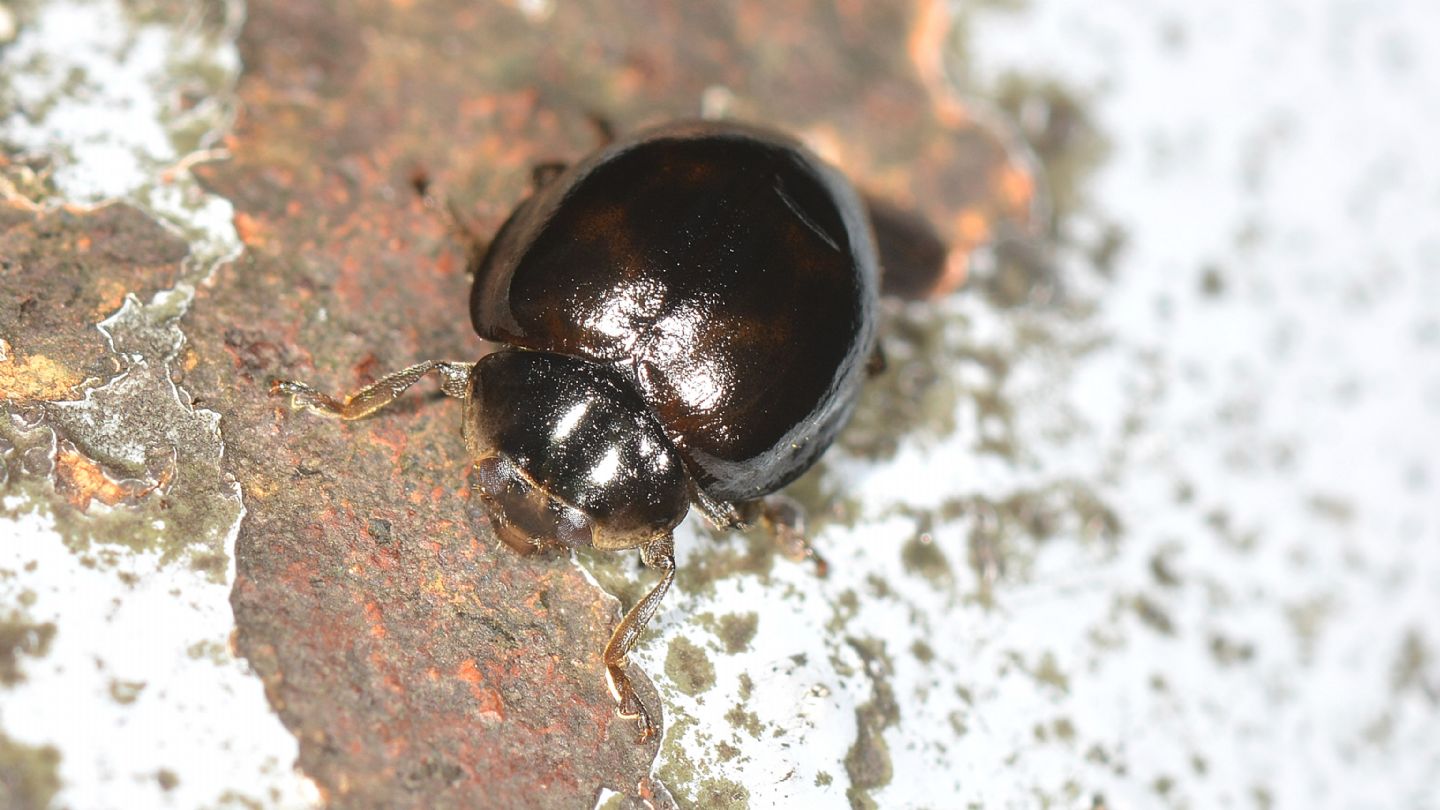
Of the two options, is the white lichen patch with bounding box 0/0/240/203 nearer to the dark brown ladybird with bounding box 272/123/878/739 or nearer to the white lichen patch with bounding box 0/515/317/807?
the dark brown ladybird with bounding box 272/123/878/739

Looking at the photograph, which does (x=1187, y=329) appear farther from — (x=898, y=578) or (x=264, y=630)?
(x=264, y=630)

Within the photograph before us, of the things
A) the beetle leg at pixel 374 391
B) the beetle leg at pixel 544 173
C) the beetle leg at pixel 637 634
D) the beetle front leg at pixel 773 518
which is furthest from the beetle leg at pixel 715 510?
the beetle leg at pixel 544 173

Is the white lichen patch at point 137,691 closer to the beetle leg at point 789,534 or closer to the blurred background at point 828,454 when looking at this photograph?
the blurred background at point 828,454

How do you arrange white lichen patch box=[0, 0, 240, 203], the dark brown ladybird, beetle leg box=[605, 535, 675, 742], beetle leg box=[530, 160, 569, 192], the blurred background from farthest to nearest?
beetle leg box=[530, 160, 569, 192] < white lichen patch box=[0, 0, 240, 203] < the dark brown ladybird < beetle leg box=[605, 535, 675, 742] < the blurred background

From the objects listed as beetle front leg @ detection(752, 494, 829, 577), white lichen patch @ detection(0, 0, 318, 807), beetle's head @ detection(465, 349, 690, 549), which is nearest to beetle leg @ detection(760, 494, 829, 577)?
beetle front leg @ detection(752, 494, 829, 577)

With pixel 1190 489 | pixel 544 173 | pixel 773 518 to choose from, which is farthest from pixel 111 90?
pixel 1190 489

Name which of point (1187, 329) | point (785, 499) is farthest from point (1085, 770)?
point (1187, 329)
